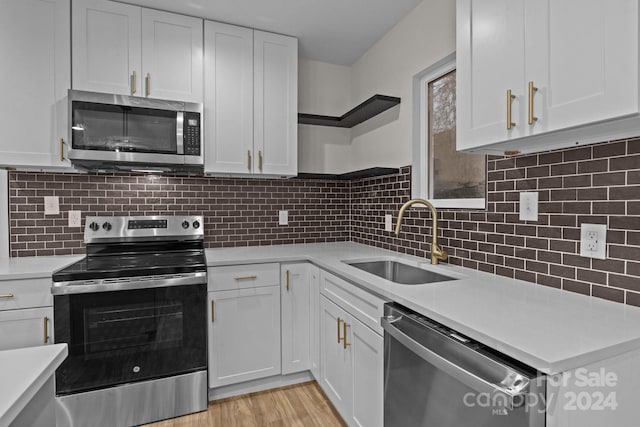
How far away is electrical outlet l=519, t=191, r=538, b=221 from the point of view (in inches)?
56.7

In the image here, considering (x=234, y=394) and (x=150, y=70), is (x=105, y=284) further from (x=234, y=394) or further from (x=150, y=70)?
(x=150, y=70)

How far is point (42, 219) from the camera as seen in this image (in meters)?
2.23

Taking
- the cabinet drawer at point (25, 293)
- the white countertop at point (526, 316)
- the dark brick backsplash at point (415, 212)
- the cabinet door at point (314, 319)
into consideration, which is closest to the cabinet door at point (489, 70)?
the dark brick backsplash at point (415, 212)

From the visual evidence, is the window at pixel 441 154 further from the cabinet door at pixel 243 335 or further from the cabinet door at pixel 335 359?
the cabinet door at pixel 243 335

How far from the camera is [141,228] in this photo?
2.36m

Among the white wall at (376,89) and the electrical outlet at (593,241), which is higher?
the white wall at (376,89)

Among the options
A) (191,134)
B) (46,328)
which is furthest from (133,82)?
(46,328)

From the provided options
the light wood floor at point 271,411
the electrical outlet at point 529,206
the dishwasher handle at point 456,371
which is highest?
the electrical outlet at point 529,206

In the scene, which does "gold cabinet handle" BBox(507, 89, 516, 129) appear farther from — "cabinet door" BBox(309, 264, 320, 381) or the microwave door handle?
the microwave door handle

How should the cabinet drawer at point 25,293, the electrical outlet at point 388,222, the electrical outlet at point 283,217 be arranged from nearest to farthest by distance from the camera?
the cabinet drawer at point 25,293, the electrical outlet at point 388,222, the electrical outlet at point 283,217

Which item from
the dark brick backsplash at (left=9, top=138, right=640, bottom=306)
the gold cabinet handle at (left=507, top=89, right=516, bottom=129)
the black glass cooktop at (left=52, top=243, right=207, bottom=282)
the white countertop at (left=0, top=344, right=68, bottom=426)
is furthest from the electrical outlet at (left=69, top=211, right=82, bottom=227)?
the gold cabinet handle at (left=507, top=89, right=516, bottom=129)

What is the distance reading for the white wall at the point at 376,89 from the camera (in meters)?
2.03

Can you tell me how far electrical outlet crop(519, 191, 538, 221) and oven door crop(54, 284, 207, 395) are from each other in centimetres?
173

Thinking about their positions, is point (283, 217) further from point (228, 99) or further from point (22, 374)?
point (22, 374)
